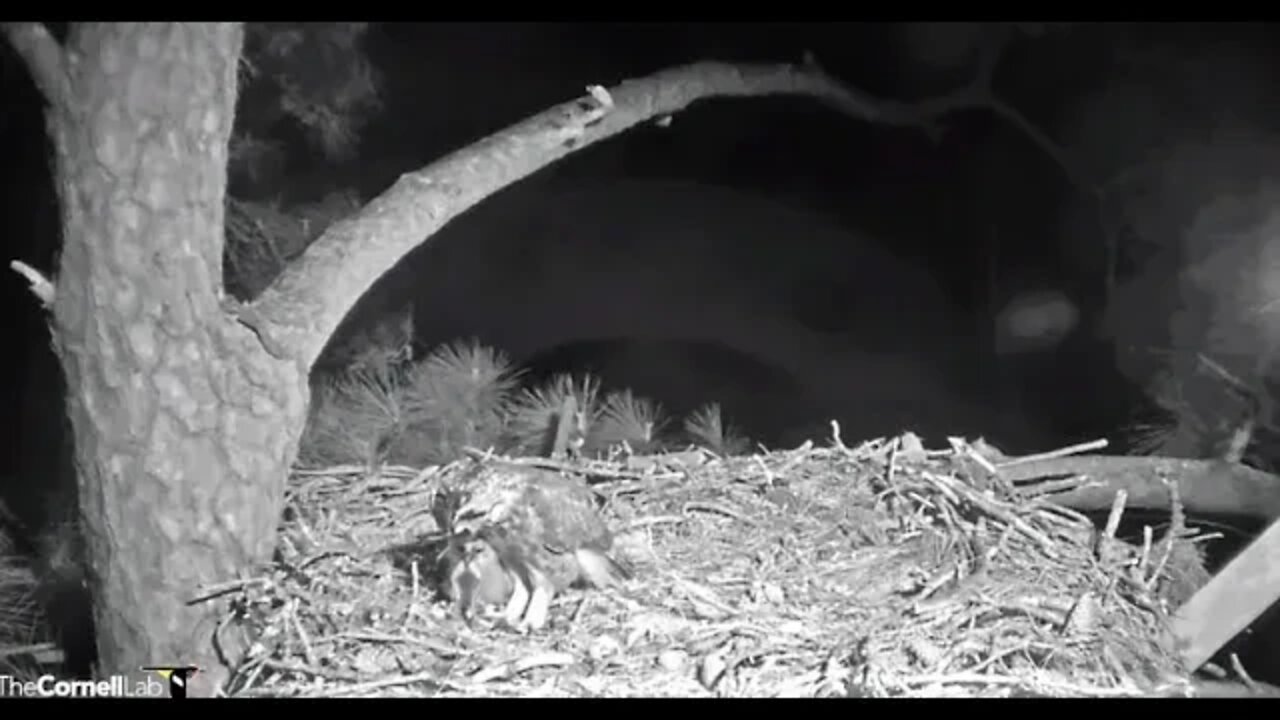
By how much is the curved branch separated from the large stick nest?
480 mm

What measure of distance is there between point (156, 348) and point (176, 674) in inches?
26.1

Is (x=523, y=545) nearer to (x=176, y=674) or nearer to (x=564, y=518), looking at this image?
(x=564, y=518)

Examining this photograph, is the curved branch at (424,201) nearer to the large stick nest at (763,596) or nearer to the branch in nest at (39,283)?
the branch in nest at (39,283)

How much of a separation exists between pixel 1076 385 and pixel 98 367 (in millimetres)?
3450

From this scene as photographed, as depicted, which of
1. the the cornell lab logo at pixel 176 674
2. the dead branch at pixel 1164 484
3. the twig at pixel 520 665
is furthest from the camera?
the dead branch at pixel 1164 484

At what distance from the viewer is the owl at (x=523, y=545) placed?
2.07 m

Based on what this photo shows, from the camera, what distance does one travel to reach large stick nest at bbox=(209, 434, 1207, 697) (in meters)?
1.89

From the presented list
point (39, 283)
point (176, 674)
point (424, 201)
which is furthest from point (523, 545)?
point (39, 283)

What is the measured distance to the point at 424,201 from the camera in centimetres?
255

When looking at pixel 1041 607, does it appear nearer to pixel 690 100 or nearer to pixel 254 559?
pixel 254 559

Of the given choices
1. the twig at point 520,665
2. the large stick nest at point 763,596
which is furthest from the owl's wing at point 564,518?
the twig at point 520,665

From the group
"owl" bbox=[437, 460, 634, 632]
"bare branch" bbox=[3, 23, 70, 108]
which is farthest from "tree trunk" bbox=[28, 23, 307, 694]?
"owl" bbox=[437, 460, 634, 632]

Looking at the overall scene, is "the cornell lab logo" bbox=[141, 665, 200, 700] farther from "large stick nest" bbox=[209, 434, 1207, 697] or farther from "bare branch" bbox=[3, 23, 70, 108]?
"bare branch" bbox=[3, 23, 70, 108]

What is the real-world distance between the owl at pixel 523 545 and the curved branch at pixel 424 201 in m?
0.53
